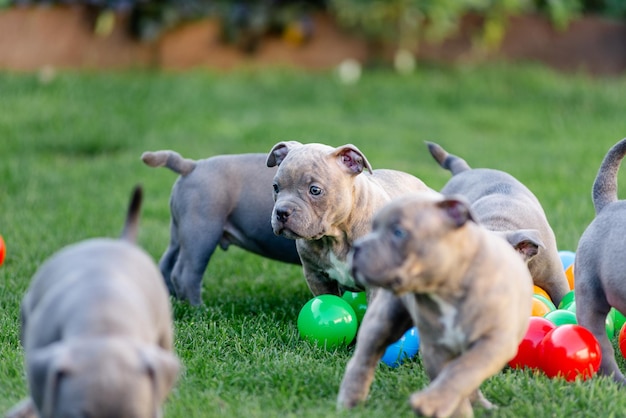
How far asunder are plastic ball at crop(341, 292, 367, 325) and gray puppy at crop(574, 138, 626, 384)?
52.7 inches

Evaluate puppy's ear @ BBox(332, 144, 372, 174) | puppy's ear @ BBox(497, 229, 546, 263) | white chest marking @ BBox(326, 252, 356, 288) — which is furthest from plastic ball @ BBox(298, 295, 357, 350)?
puppy's ear @ BBox(497, 229, 546, 263)

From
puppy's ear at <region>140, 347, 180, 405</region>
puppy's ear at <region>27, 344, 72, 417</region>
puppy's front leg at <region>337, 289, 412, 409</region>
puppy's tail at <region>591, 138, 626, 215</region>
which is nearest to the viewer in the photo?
puppy's ear at <region>27, 344, 72, 417</region>

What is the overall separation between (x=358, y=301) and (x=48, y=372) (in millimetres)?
2963

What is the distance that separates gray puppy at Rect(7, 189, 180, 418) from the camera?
321cm

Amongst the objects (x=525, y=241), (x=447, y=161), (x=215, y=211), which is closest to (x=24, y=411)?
(x=215, y=211)

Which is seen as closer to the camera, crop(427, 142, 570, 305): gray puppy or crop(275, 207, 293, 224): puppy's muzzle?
crop(275, 207, 293, 224): puppy's muzzle

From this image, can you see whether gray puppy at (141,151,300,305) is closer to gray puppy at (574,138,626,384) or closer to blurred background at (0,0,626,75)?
gray puppy at (574,138,626,384)

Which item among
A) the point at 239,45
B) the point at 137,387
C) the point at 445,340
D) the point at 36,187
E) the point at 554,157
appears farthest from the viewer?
the point at 239,45

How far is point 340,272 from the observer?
5590mm

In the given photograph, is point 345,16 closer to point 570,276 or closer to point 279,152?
point 570,276

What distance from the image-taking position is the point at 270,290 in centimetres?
676

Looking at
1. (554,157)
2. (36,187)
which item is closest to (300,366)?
(36,187)

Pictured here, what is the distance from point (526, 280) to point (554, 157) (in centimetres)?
646

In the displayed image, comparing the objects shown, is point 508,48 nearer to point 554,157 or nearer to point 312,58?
point 312,58
